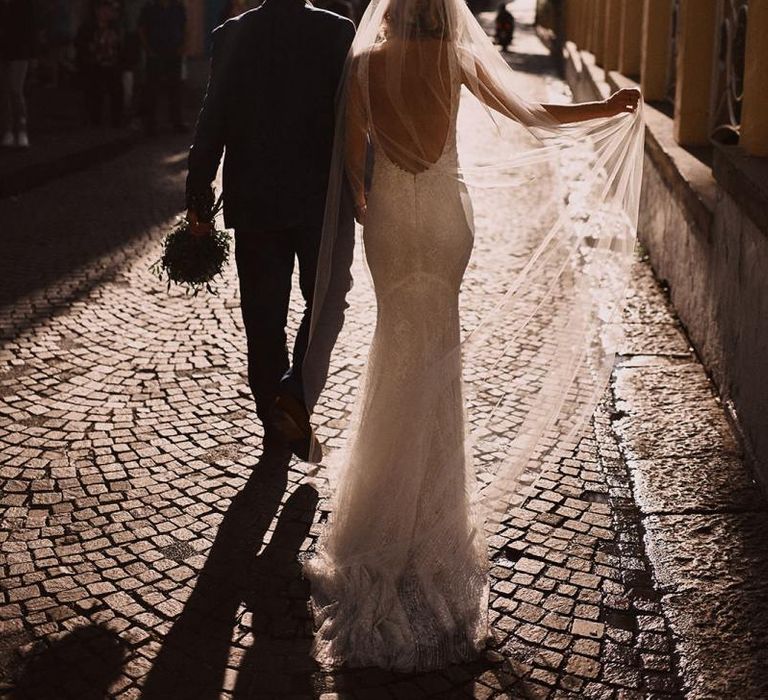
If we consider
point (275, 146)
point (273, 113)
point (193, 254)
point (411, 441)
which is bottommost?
point (411, 441)

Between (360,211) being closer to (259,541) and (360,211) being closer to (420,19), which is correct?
(420,19)

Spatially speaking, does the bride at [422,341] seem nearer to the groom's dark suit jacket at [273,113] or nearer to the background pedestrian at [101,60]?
the groom's dark suit jacket at [273,113]

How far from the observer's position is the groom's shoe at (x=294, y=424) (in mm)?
4496

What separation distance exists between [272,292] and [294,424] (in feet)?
1.95

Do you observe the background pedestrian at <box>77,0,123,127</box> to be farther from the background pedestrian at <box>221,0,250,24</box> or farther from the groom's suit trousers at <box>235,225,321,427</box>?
the groom's suit trousers at <box>235,225,321,427</box>

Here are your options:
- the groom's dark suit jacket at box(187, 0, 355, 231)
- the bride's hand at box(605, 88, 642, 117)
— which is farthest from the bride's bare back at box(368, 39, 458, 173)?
the groom's dark suit jacket at box(187, 0, 355, 231)

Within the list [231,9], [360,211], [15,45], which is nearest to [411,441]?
[360,211]

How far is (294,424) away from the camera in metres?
4.51

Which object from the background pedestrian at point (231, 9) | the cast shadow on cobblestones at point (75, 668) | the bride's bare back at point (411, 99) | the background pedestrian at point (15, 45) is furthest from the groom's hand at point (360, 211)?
the background pedestrian at point (231, 9)

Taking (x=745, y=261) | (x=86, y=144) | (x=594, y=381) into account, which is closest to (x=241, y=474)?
(x=594, y=381)

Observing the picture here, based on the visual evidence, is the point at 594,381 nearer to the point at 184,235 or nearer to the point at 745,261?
the point at 745,261

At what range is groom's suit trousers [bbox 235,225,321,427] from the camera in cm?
466

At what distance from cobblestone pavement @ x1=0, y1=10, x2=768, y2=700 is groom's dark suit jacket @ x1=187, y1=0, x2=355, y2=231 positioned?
113 cm

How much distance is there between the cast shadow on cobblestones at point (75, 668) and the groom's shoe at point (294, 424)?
125 cm
